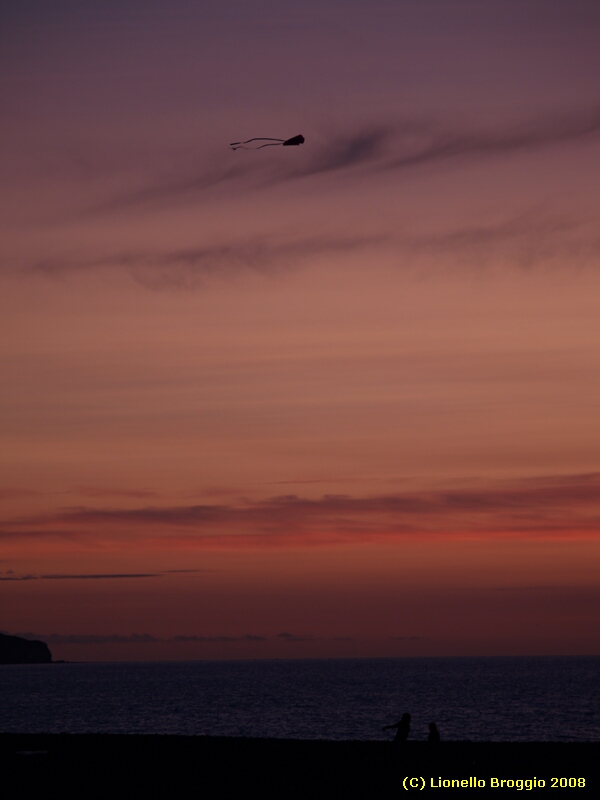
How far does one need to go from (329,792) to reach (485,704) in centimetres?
11019

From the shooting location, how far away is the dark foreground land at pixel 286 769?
28234 millimetres

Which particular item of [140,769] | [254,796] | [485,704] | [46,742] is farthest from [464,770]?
[485,704]

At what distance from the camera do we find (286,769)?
107 feet

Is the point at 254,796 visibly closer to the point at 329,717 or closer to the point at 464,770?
the point at 464,770

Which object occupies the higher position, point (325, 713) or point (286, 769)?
point (286, 769)

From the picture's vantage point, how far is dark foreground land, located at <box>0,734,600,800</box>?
92.6ft

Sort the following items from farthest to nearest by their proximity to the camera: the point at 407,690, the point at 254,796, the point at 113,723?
the point at 407,690 → the point at 113,723 → the point at 254,796

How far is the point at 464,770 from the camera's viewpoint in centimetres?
3147

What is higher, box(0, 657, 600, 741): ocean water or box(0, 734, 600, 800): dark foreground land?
box(0, 734, 600, 800): dark foreground land

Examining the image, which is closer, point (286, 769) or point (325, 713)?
point (286, 769)

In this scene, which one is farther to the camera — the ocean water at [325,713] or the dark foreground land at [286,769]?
the ocean water at [325,713]

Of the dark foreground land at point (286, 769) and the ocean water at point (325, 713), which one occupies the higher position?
the dark foreground land at point (286, 769)

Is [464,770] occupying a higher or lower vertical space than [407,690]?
higher

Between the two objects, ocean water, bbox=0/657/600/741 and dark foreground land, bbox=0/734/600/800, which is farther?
ocean water, bbox=0/657/600/741
